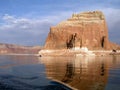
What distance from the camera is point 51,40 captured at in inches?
7293

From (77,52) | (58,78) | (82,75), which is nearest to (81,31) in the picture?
(77,52)

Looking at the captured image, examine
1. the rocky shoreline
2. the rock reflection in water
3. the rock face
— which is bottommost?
the rock reflection in water

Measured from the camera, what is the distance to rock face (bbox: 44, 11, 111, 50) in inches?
7111

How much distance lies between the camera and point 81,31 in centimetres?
18538

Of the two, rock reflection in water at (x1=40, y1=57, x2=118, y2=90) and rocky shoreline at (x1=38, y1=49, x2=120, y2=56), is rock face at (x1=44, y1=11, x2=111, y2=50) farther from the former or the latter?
rock reflection in water at (x1=40, y1=57, x2=118, y2=90)

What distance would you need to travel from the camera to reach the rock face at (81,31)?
180625 millimetres

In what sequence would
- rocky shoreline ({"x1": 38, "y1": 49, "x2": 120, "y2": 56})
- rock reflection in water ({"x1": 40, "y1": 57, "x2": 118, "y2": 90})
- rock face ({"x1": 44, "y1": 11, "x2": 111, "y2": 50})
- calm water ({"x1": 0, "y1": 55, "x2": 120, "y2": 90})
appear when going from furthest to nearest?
rock face ({"x1": 44, "y1": 11, "x2": 111, "y2": 50})
rocky shoreline ({"x1": 38, "y1": 49, "x2": 120, "y2": 56})
rock reflection in water ({"x1": 40, "y1": 57, "x2": 118, "y2": 90})
calm water ({"x1": 0, "y1": 55, "x2": 120, "y2": 90})

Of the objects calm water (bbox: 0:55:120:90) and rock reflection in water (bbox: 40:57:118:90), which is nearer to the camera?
calm water (bbox: 0:55:120:90)

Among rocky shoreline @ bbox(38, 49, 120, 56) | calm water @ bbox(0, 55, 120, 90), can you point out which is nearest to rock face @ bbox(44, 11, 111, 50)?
rocky shoreline @ bbox(38, 49, 120, 56)

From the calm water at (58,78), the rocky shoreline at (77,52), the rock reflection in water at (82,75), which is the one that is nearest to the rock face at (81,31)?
the rocky shoreline at (77,52)

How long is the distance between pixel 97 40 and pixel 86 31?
10.3 metres

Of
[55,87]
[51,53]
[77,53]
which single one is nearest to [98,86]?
[55,87]

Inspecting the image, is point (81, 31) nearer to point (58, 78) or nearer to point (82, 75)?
point (82, 75)

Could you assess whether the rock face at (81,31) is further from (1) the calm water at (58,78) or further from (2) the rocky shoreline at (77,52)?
(1) the calm water at (58,78)
